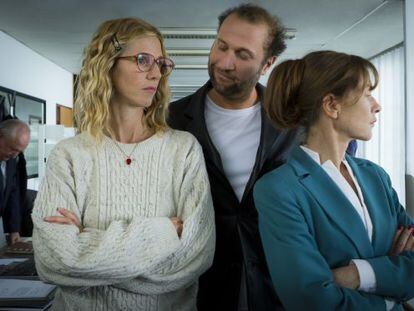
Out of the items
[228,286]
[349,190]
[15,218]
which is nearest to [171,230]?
[228,286]

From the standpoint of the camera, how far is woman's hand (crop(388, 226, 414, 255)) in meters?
1.24

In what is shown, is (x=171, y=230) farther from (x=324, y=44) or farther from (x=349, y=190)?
(x=324, y=44)

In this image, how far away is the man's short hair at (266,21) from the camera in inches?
69.4

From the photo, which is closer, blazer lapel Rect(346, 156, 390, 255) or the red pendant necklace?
blazer lapel Rect(346, 156, 390, 255)

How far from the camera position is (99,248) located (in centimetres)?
120

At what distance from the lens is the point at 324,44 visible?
5.79 meters

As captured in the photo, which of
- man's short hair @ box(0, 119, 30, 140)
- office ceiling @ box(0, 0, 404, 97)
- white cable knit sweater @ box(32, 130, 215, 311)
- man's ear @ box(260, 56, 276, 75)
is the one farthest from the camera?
office ceiling @ box(0, 0, 404, 97)

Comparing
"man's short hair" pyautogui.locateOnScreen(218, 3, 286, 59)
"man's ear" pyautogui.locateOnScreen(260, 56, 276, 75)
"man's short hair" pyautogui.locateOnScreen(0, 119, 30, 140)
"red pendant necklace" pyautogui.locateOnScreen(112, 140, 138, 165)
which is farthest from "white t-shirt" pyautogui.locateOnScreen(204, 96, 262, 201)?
"man's short hair" pyautogui.locateOnScreen(0, 119, 30, 140)

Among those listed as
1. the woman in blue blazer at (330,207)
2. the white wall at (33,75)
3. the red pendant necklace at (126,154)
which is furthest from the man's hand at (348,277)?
the white wall at (33,75)

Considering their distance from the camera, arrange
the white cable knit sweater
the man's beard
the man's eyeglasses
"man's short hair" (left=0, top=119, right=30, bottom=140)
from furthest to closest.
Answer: "man's short hair" (left=0, top=119, right=30, bottom=140), the man's beard, the man's eyeglasses, the white cable knit sweater

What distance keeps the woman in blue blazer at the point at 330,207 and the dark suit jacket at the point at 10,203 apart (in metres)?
2.74

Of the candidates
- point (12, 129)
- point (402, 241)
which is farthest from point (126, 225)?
point (12, 129)

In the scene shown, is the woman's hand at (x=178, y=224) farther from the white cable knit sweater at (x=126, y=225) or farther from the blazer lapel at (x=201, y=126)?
the blazer lapel at (x=201, y=126)

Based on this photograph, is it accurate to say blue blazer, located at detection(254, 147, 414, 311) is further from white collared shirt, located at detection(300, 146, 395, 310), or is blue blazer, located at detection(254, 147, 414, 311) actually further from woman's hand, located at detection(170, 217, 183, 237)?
woman's hand, located at detection(170, 217, 183, 237)
